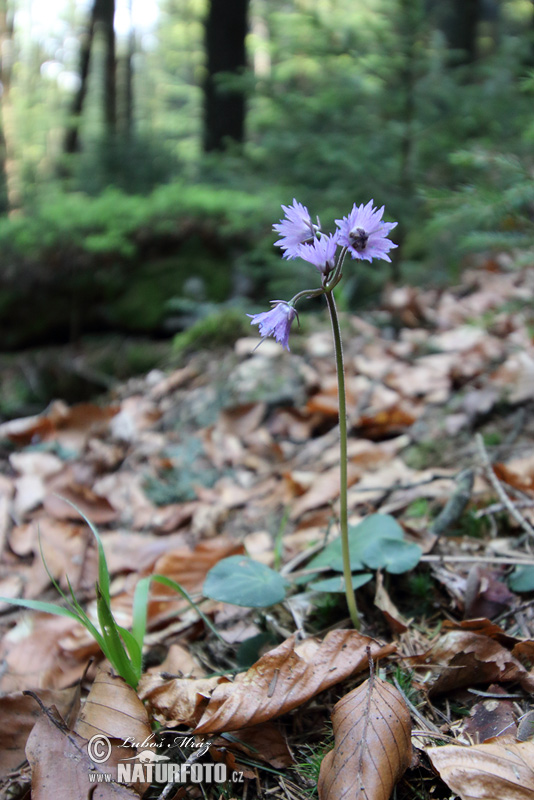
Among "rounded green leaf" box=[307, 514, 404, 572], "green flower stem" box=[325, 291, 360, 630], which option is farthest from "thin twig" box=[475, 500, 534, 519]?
"green flower stem" box=[325, 291, 360, 630]

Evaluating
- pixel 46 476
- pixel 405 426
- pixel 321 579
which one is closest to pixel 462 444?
pixel 405 426

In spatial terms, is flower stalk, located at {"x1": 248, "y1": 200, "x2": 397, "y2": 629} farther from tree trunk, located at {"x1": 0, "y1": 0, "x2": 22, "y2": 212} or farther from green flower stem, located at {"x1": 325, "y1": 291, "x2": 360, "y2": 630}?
tree trunk, located at {"x1": 0, "y1": 0, "x2": 22, "y2": 212}

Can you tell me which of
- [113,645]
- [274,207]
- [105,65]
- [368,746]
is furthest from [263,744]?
[105,65]

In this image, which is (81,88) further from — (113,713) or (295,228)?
(113,713)

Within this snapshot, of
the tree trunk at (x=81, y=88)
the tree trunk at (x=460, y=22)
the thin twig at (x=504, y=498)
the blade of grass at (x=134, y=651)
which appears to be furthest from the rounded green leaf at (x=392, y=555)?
the tree trunk at (x=81, y=88)

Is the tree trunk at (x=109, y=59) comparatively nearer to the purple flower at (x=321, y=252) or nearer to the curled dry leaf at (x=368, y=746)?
the purple flower at (x=321, y=252)

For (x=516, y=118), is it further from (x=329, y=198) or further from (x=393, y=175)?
(x=329, y=198)
